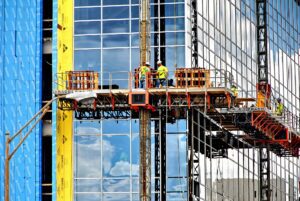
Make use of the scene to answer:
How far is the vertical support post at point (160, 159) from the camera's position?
67.1 metres

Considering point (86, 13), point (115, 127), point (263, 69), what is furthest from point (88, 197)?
point (263, 69)

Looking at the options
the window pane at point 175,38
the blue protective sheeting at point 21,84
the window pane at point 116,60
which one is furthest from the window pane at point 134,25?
the blue protective sheeting at point 21,84

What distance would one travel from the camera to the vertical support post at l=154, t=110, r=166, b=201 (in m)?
67.1

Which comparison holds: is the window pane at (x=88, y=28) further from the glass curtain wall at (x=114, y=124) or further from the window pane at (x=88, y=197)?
the window pane at (x=88, y=197)

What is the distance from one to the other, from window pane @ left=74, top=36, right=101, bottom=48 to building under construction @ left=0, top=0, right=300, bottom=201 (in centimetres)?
5

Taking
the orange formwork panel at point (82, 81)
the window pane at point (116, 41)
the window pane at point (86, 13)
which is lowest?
the orange formwork panel at point (82, 81)

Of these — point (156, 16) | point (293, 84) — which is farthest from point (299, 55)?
point (156, 16)

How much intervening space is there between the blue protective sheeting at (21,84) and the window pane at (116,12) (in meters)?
4.08

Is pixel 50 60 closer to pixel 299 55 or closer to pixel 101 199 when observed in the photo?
pixel 101 199

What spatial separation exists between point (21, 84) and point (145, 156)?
9.53 meters

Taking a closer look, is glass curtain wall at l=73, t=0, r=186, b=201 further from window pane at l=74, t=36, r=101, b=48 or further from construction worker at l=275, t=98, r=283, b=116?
construction worker at l=275, t=98, r=283, b=116

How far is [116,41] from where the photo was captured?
2719 inches

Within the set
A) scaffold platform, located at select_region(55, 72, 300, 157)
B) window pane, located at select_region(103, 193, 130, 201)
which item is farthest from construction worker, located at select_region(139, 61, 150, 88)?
window pane, located at select_region(103, 193, 130, 201)

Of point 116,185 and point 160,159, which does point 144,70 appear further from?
point 116,185
